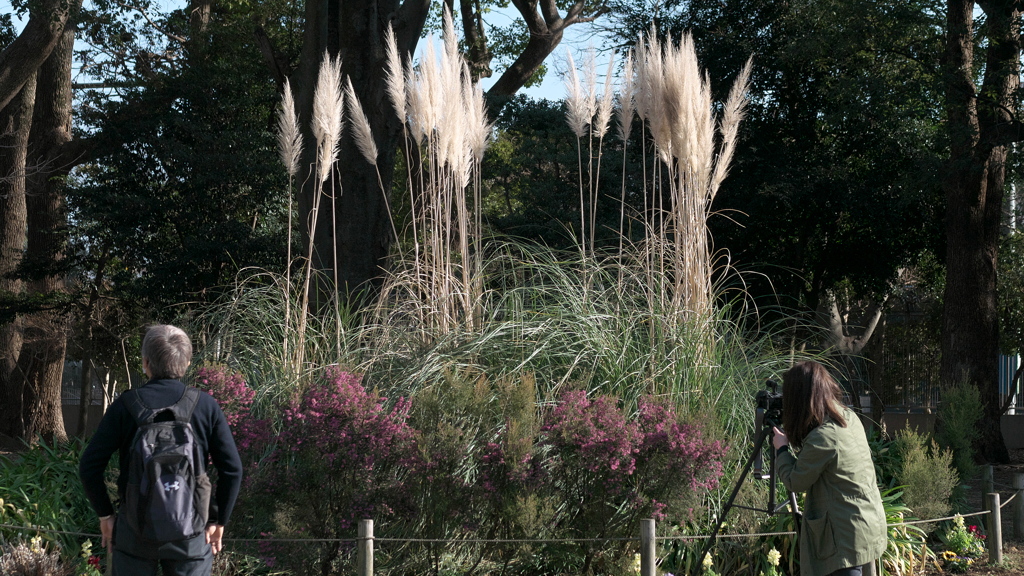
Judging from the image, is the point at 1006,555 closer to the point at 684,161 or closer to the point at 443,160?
the point at 684,161

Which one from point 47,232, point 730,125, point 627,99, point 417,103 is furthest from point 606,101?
point 47,232

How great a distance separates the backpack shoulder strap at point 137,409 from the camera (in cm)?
320

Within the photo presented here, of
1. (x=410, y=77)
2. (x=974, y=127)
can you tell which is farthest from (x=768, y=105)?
(x=410, y=77)

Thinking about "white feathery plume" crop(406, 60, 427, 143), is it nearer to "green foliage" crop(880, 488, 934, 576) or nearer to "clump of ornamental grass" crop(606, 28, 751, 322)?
"clump of ornamental grass" crop(606, 28, 751, 322)

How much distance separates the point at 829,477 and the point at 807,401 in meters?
0.30

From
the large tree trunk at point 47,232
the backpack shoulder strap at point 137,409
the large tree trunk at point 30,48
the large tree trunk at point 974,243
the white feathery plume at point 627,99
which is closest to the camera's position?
the backpack shoulder strap at point 137,409

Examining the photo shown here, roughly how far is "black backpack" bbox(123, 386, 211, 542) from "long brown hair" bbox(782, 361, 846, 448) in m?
2.19

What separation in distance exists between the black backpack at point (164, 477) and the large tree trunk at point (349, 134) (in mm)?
5707

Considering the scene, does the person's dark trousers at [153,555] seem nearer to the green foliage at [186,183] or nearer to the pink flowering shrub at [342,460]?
the pink flowering shrub at [342,460]

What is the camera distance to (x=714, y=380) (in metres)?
5.50

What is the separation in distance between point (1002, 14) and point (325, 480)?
10.2 metres

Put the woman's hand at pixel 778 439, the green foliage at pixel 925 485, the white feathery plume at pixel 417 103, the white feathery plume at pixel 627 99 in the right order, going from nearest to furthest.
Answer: the woman's hand at pixel 778 439 < the green foliage at pixel 925 485 < the white feathery plume at pixel 417 103 < the white feathery plume at pixel 627 99

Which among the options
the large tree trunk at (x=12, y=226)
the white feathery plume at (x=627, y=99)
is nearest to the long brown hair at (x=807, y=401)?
the white feathery plume at (x=627, y=99)

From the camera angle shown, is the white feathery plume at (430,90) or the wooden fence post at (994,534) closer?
the wooden fence post at (994,534)
